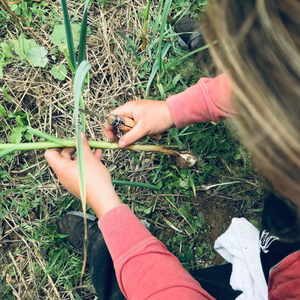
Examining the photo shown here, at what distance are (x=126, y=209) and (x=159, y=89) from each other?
1.84 feet

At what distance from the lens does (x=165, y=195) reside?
1.29 metres

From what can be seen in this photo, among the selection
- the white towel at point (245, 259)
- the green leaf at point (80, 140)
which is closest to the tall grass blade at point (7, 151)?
the green leaf at point (80, 140)

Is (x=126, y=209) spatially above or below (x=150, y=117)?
below

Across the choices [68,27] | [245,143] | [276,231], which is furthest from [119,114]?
[276,231]

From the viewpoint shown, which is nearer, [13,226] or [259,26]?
[259,26]

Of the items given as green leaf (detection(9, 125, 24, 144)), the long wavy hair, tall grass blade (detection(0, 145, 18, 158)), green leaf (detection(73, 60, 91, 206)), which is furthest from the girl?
green leaf (detection(9, 125, 24, 144))

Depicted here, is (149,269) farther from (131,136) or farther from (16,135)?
(16,135)

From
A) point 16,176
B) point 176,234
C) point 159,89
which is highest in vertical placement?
point 159,89

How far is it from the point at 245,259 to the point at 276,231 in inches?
5.9

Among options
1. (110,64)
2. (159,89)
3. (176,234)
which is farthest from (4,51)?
(176,234)

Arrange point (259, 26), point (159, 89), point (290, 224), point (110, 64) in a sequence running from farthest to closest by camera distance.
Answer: point (110, 64)
point (159, 89)
point (290, 224)
point (259, 26)

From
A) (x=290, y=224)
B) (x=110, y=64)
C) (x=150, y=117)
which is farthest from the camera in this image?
(x=110, y=64)

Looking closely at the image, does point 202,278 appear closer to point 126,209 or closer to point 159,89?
point 126,209

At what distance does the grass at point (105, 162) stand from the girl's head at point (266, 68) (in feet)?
2.06
